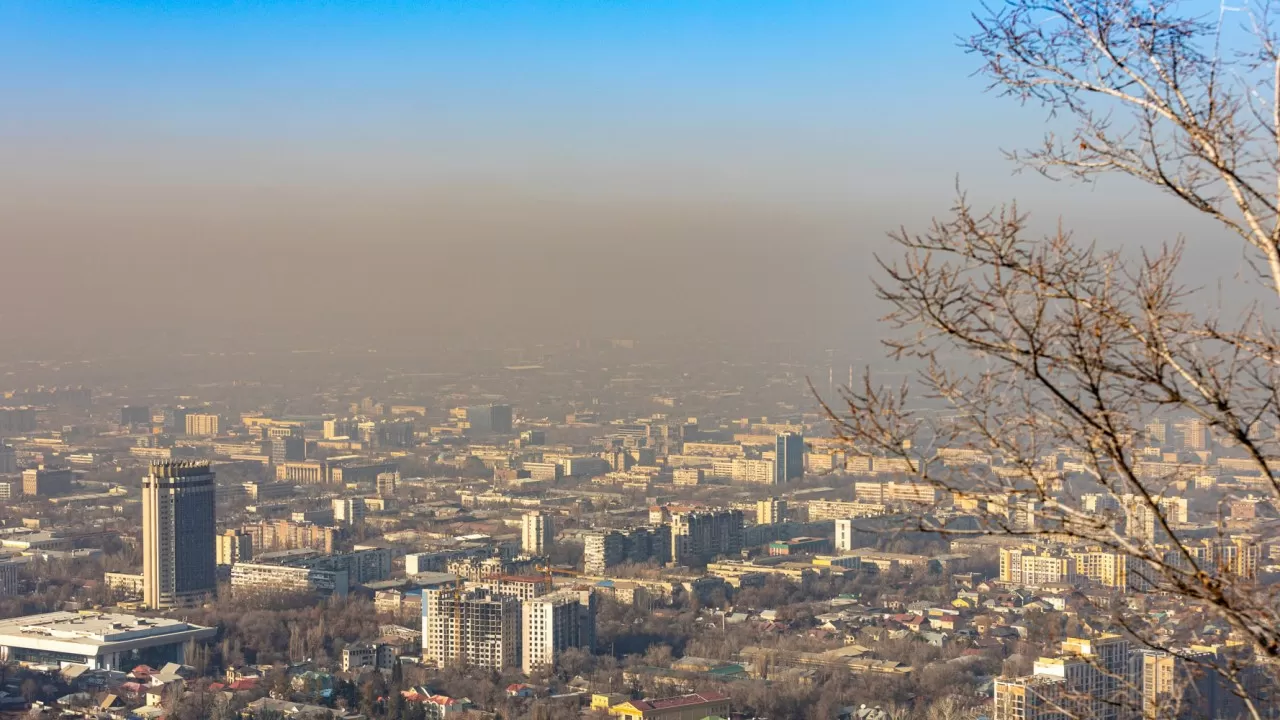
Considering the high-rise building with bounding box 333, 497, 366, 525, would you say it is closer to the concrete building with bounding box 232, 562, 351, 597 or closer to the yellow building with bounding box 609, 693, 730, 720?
the concrete building with bounding box 232, 562, 351, 597

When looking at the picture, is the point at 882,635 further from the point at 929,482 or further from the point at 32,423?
the point at 32,423

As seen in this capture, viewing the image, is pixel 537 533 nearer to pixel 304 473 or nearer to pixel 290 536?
pixel 290 536

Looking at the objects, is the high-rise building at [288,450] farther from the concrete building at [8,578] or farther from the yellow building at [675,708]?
the yellow building at [675,708]

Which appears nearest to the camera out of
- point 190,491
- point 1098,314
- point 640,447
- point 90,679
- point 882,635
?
point 1098,314

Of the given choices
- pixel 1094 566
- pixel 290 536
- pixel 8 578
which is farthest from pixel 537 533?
pixel 1094 566

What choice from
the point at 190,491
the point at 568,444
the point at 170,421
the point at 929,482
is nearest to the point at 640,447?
the point at 568,444

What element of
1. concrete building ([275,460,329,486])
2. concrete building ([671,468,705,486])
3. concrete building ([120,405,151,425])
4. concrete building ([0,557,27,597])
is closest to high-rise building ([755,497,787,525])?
concrete building ([671,468,705,486])
